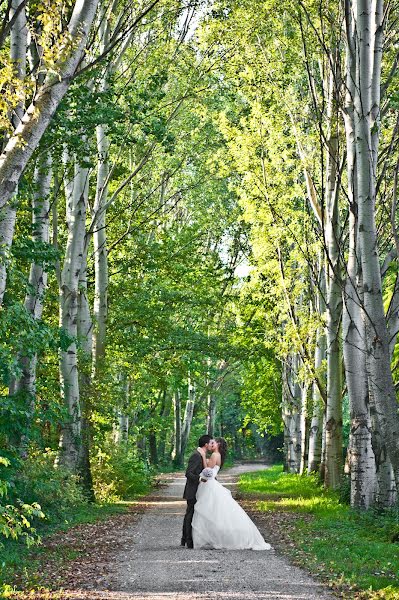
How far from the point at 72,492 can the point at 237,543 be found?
4.04 m

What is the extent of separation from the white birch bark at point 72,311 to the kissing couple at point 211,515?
5227 millimetres

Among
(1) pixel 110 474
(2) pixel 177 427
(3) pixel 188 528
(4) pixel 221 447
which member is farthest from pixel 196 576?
(2) pixel 177 427

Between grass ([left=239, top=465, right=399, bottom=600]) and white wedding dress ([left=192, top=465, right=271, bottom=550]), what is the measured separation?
2.44 feet

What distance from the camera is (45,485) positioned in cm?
1360

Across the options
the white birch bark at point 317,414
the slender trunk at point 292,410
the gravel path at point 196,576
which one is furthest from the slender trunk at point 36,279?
the slender trunk at point 292,410

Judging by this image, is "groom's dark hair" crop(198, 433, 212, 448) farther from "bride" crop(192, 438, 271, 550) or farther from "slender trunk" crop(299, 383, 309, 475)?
"slender trunk" crop(299, 383, 309, 475)

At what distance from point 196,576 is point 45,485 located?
4.54 metres

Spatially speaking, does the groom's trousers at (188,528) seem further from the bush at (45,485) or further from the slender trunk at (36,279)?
the slender trunk at (36,279)

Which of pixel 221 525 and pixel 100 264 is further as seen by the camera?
pixel 100 264

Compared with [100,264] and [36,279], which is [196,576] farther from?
[100,264]

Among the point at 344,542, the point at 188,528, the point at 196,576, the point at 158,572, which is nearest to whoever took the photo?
the point at 196,576

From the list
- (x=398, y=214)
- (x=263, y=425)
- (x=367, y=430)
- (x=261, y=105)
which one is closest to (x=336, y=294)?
(x=367, y=430)

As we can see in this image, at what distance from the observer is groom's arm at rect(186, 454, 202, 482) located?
44.3ft

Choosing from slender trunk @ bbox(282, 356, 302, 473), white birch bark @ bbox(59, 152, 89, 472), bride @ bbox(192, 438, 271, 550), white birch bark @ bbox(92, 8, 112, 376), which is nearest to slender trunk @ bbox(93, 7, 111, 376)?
white birch bark @ bbox(92, 8, 112, 376)
